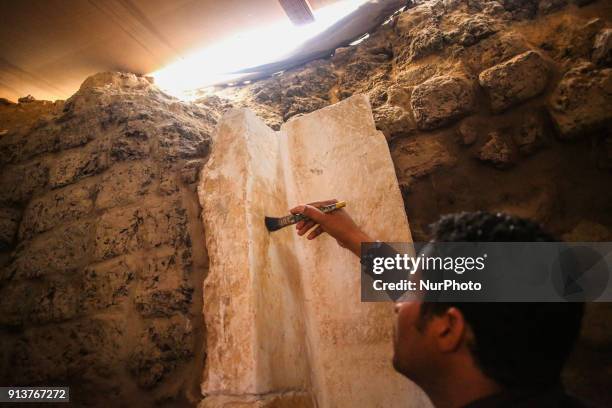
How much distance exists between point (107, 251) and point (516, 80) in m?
1.94

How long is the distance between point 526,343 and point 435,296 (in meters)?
0.20

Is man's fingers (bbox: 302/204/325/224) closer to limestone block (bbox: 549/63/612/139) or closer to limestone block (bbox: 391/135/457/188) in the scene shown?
limestone block (bbox: 391/135/457/188)

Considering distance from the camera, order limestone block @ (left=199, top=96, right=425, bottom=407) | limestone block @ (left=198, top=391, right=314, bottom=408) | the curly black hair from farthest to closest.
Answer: limestone block @ (left=199, top=96, right=425, bottom=407) < limestone block @ (left=198, top=391, right=314, bottom=408) < the curly black hair

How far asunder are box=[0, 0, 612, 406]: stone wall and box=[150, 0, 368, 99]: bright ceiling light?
797 mm

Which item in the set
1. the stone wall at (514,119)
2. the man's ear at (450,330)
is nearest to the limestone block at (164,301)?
the man's ear at (450,330)

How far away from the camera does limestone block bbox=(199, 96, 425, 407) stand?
41.0 inches

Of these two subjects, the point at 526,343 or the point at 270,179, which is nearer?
the point at 526,343

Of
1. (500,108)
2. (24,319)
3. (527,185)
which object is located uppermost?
(500,108)

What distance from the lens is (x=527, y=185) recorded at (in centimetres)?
123

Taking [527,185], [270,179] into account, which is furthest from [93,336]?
[527,185]

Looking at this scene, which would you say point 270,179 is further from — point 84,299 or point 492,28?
point 492,28

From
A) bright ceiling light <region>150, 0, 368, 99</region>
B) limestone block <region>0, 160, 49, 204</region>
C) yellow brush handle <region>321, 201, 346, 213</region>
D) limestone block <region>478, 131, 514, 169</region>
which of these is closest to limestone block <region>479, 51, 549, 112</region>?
limestone block <region>478, 131, 514, 169</region>

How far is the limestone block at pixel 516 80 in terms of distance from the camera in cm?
130

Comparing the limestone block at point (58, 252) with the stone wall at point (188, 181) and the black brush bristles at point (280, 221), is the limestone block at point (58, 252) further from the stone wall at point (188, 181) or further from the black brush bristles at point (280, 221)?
the black brush bristles at point (280, 221)
